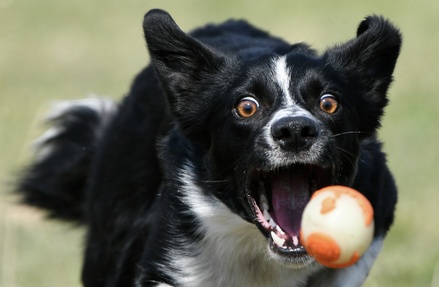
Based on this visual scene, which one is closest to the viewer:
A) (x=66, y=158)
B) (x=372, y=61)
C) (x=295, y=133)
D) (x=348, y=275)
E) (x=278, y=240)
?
(x=295, y=133)

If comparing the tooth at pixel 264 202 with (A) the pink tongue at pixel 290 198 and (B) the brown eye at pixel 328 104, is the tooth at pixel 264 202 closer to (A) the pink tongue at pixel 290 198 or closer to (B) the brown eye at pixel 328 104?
(A) the pink tongue at pixel 290 198

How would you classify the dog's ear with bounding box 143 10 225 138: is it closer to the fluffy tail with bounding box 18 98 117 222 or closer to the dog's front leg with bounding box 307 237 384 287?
the dog's front leg with bounding box 307 237 384 287

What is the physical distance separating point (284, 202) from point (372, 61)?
102cm

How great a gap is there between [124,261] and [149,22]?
5.45ft

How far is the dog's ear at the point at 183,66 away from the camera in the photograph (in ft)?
21.4

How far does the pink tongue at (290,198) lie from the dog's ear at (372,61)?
0.59 metres

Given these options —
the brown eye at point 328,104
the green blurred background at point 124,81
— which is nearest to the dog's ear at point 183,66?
the brown eye at point 328,104

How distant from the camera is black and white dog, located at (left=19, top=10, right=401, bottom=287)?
5996 millimetres

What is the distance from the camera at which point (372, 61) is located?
6.55 m

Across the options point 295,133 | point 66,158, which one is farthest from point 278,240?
point 66,158

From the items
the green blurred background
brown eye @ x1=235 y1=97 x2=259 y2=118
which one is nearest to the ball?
brown eye @ x1=235 y1=97 x2=259 y2=118

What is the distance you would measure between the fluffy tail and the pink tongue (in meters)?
3.37

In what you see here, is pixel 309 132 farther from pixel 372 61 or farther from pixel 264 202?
pixel 372 61

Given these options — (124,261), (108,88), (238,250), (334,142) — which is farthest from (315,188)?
(108,88)
